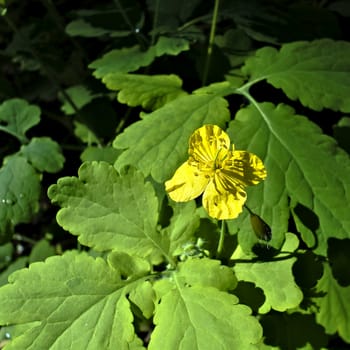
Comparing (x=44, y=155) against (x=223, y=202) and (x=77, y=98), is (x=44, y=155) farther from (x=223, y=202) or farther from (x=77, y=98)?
(x=223, y=202)

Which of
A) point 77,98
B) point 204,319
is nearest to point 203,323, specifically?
point 204,319

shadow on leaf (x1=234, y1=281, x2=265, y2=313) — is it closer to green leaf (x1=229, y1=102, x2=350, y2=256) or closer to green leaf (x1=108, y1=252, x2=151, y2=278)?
green leaf (x1=229, y1=102, x2=350, y2=256)

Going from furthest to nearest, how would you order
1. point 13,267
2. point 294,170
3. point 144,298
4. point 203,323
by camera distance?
point 13,267, point 294,170, point 144,298, point 203,323

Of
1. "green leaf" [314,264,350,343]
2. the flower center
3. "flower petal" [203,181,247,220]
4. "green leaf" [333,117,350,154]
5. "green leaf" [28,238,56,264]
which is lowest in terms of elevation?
"green leaf" [314,264,350,343]

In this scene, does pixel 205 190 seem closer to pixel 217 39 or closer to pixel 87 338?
pixel 87 338

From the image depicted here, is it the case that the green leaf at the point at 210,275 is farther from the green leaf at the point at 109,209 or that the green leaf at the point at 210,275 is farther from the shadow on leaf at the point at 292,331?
the shadow on leaf at the point at 292,331

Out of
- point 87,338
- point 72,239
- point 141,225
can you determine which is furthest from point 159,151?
point 72,239

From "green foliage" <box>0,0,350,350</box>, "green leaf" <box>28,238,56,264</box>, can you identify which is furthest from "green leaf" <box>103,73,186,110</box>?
"green leaf" <box>28,238,56,264</box>
